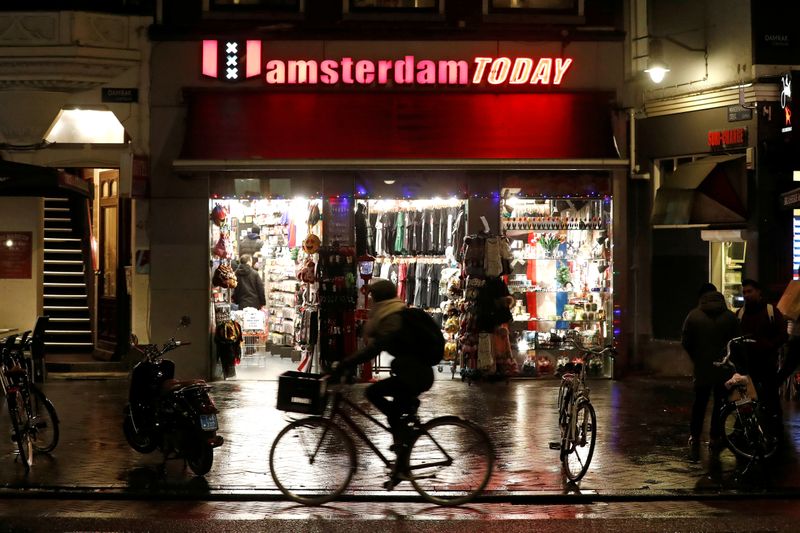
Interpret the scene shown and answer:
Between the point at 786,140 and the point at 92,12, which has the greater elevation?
the point at 92,12

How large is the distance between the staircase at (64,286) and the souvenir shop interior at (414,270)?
4.04m

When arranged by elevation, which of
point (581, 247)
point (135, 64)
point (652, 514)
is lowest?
point (652, 514)

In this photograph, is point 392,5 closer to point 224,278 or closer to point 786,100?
point 224,278

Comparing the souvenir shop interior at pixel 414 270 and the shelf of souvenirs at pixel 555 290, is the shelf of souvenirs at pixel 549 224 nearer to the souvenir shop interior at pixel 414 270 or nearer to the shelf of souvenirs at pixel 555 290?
the souvenir shop interior at pixel 414 270

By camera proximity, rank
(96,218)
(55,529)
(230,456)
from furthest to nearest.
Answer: (96,218)
(230,456)
(55,529)

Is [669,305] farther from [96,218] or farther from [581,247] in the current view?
[96,218]

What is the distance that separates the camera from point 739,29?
56.7ft

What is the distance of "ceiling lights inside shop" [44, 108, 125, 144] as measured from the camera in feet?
62.0

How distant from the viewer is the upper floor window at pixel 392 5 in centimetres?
1820

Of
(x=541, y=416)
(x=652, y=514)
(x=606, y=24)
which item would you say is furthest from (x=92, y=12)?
(x=652, y=514)

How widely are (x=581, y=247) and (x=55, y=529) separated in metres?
11.4

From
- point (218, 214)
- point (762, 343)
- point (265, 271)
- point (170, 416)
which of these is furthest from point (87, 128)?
point (762, 343)

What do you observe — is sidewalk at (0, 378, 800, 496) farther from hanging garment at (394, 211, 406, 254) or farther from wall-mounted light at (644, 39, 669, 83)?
wall-mounted light at (644, 39, 669, 83)

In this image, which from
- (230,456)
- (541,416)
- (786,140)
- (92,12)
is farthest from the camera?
(92,12)
